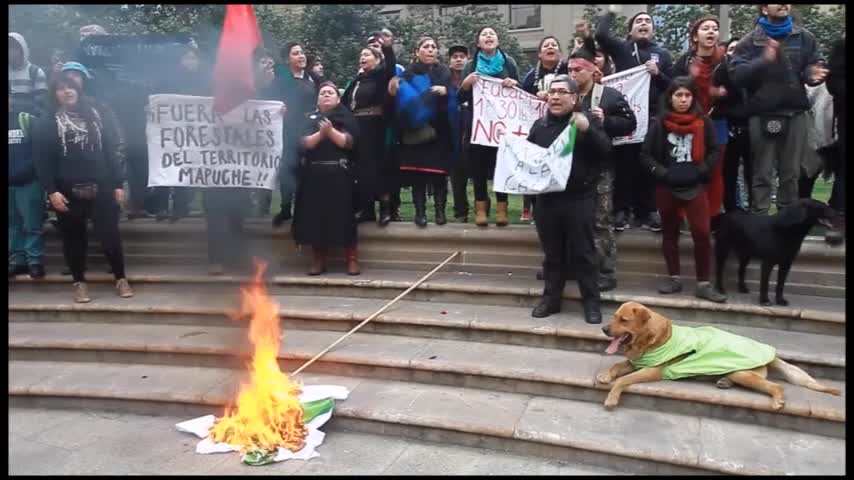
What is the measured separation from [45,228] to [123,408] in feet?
11.5

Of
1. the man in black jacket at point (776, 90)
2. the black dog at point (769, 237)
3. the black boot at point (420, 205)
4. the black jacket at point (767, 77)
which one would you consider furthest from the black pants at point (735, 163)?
the black boot at point (420, 205)

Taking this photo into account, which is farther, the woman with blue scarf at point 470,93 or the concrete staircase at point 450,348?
the woman with blue scarf at point 470,93

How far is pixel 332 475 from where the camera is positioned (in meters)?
4.14

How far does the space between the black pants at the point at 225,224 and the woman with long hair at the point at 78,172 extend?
0.87 meters

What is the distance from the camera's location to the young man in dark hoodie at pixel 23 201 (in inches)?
270

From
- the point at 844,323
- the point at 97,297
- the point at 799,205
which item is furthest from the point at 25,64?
the point at 844,323

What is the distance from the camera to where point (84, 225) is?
664cm

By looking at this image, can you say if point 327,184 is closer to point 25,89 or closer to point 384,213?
point 384,213

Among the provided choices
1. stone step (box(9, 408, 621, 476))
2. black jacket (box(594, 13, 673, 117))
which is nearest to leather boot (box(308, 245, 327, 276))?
stone step (box(9, 408, 621, 476))

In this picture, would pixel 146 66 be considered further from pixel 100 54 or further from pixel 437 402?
pixel 437 402

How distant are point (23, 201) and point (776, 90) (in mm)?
7202

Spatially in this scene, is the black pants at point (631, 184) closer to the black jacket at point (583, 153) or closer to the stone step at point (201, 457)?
the black jacket at point (583, 153)

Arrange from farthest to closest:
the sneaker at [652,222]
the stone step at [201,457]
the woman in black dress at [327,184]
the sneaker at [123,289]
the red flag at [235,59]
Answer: the sneaker at [123,289], the woman in black dress at [327,184], the sneaker at [652,222], the red flag at [235,59], the stone step at [201,457]

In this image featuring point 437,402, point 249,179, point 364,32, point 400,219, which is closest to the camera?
point 437,402
